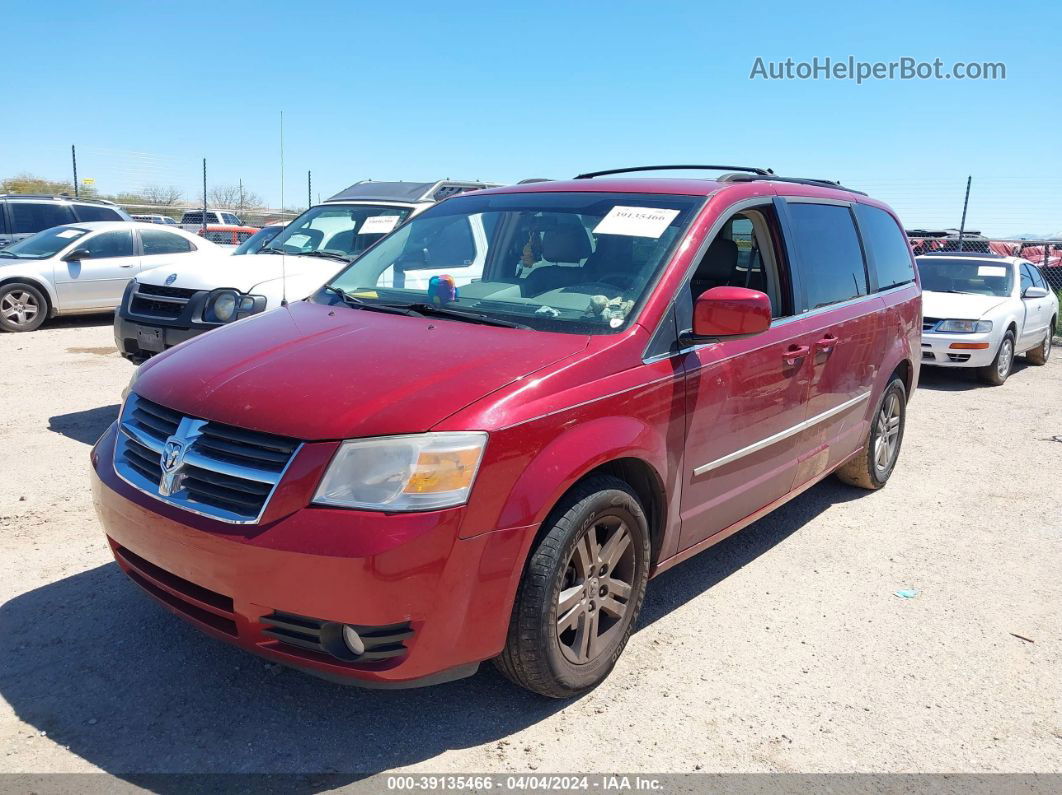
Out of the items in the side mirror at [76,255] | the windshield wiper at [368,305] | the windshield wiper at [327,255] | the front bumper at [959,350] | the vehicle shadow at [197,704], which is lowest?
the vehicle shadow at [197,704]

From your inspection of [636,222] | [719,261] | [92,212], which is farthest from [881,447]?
[92,212]

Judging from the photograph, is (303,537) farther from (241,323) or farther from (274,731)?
(241,323)

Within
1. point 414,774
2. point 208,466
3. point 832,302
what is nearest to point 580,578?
point 414,774

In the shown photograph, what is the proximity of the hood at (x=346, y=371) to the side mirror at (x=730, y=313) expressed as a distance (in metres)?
0.54

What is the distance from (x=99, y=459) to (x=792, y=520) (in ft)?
12.7

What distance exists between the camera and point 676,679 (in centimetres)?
329

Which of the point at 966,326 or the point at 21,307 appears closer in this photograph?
the point at 966,326

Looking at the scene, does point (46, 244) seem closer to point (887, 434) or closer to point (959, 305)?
point (887, 434)

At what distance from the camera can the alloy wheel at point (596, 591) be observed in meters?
2.93

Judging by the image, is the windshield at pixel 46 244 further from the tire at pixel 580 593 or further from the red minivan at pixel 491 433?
the tire at pixel 580 593

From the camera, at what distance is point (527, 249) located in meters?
3.88

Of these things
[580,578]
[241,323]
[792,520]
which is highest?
[241,323]

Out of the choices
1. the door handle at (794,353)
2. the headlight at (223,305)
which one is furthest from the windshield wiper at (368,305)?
the headlight at (223,305)

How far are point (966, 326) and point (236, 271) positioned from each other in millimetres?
8354
